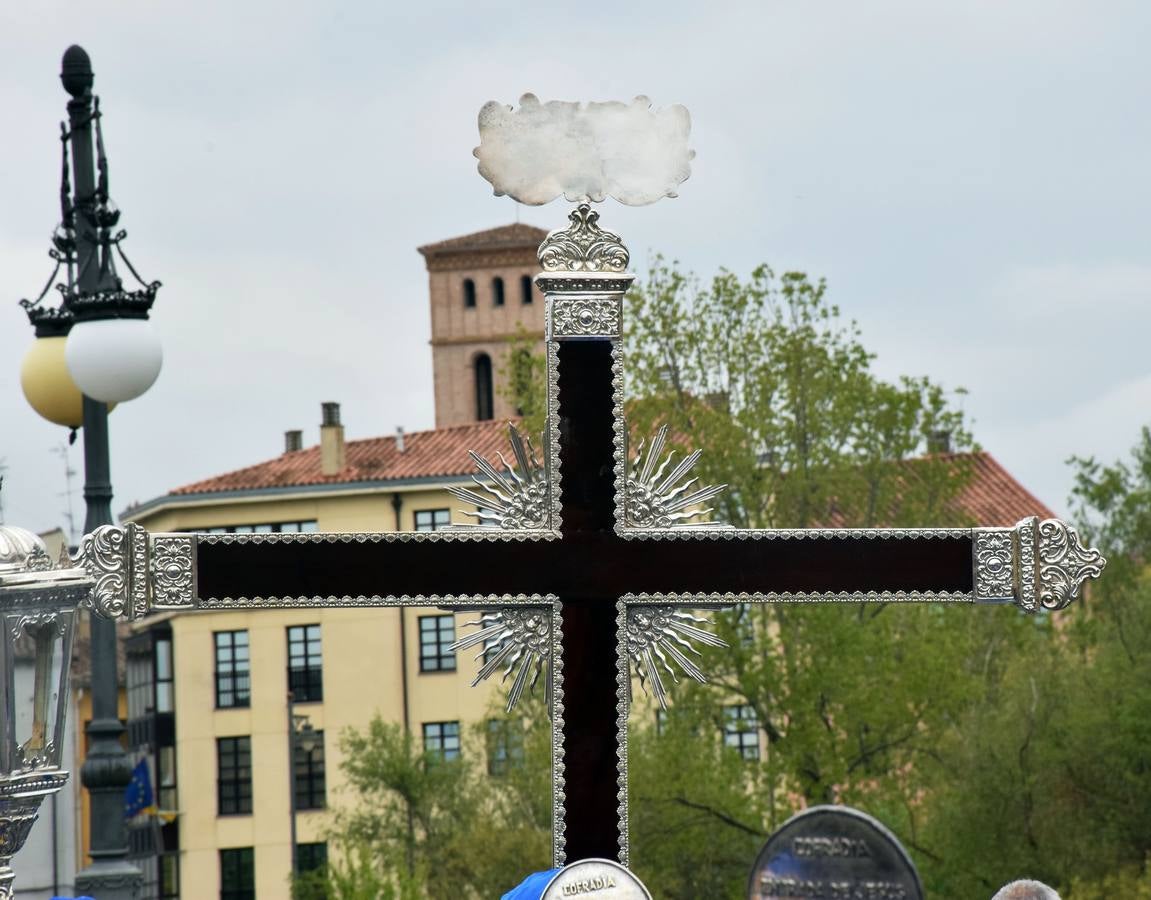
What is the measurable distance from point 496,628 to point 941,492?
33760 mm

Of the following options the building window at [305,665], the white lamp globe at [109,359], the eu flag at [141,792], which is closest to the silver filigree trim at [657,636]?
the white lamp globe at [109,359]

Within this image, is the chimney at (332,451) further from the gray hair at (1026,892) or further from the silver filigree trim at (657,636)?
the gray hair at (1026,892)

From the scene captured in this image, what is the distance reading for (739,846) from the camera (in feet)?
144

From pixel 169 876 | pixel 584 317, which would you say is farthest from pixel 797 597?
pixel 169 876

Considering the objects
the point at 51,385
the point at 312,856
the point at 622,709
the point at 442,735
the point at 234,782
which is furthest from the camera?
the point at 234,782

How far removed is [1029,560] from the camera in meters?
12.6

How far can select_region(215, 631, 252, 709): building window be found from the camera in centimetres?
7225

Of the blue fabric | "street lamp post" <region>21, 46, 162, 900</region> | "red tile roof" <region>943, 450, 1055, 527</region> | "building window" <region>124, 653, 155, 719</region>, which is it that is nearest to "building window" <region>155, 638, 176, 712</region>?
"building window" <region>124, 653, 155, 719</region>

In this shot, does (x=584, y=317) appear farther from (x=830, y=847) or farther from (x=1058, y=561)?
(x=830, y=847)

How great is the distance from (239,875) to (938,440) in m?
30.3

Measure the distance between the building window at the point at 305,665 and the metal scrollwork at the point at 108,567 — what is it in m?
59.7

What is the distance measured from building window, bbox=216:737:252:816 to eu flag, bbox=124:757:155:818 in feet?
5.57

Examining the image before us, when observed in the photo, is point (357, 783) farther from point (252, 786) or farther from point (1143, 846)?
point (1143, 846)

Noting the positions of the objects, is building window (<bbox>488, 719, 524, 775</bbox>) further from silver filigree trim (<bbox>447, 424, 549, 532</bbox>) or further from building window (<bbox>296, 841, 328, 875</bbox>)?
silver filigree trim (<bbox>447, 424, 549, 532</bbox>)
